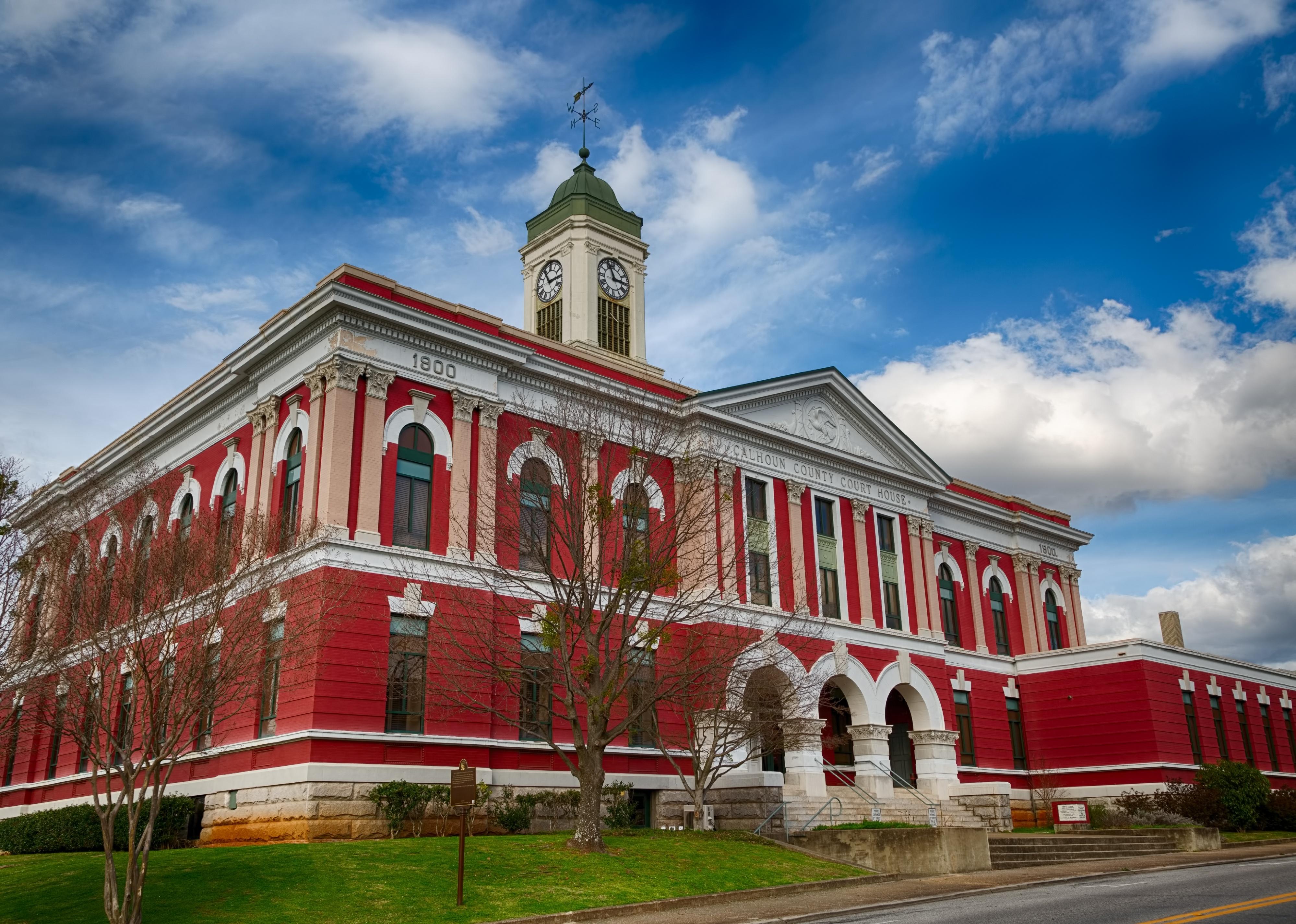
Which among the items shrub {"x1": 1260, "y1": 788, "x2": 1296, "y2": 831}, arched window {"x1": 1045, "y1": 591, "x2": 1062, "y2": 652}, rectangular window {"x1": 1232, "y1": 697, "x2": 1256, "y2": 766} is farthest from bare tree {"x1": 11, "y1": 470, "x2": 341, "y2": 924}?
rectangular window {"x1": 1232, "y1": 697, "x2": 1256, "y2": 766}

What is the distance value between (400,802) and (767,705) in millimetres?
10299

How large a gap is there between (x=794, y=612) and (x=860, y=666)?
6536 mm

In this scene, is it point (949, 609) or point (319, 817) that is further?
point (949, 609)

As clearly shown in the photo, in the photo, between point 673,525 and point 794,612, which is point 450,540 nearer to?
point 673,525

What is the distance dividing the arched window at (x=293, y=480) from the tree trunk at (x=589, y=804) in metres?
9.73

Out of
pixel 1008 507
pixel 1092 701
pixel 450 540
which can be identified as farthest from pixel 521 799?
pixel 1008 507

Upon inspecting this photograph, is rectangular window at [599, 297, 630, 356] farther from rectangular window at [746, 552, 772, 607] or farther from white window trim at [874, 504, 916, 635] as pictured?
white window trim at [874, 504, 916, 635]

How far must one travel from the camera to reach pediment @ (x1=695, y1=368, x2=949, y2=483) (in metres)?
36.6

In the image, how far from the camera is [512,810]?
88.7 feet

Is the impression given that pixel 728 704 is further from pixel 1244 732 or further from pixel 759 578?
pixel 1244 732

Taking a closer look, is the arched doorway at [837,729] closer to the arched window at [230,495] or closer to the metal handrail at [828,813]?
the metal handrail at [828,813]

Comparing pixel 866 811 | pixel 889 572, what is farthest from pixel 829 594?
pixel 866 811

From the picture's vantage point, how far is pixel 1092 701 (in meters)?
43.6

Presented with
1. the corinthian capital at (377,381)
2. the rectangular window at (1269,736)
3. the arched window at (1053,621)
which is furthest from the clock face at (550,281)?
the rectangular window at (1269,736)
